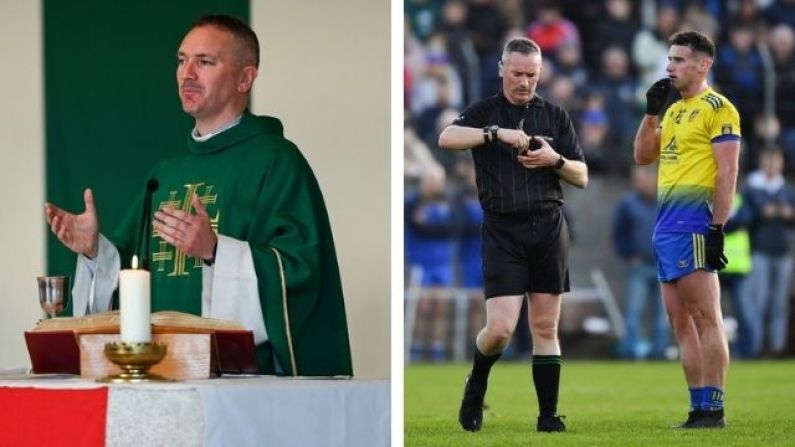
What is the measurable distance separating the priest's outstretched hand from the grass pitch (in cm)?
109

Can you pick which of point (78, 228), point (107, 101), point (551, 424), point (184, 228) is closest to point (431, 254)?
point (551, 424)

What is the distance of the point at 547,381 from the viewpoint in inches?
196

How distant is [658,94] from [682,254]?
453 mm

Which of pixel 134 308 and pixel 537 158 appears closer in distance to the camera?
pixel 134 308

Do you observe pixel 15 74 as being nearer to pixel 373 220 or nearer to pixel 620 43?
pixel 373 220

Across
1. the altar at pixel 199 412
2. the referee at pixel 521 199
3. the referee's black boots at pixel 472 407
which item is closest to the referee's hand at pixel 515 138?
the referee at pixel 521 199

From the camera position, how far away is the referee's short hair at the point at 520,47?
497cm

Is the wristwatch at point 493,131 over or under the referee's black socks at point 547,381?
over

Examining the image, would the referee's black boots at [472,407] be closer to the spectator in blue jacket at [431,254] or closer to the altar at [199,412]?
the spectator in blue jacket at [431,254]

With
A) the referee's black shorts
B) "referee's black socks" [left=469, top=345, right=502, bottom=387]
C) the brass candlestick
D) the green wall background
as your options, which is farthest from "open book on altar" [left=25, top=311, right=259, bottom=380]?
the green wall background

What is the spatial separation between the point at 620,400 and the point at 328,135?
6.72 ft

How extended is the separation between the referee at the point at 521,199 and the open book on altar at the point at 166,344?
70cm

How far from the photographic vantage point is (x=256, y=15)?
6730mm

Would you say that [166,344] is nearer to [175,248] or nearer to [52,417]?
[52,417]
